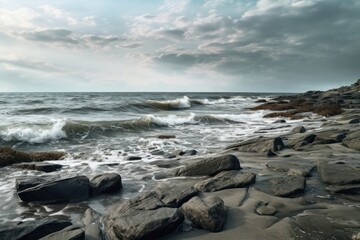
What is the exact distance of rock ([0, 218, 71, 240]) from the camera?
13.7ft

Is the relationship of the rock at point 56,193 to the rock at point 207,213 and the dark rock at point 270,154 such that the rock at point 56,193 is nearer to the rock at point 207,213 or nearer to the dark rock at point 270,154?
A: the rock at point 207,213

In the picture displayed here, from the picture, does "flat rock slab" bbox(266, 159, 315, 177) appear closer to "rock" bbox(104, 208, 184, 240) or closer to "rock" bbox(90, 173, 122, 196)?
"rock" bbox(104, 208, 184, 240)

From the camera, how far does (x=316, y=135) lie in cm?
1038

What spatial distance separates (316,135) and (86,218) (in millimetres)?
8295

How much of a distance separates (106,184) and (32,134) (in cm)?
1018

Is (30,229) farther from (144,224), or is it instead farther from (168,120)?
(168,120)

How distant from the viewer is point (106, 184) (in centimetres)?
648

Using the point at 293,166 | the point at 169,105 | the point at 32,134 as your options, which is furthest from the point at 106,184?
the point at 169,105

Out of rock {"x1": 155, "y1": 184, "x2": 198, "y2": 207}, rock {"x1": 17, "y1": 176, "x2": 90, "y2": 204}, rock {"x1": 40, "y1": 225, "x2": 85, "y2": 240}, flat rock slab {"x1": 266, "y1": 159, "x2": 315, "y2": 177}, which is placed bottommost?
rock {"x1": 17, "y1": 176, "x2": 90, "y2": 204}

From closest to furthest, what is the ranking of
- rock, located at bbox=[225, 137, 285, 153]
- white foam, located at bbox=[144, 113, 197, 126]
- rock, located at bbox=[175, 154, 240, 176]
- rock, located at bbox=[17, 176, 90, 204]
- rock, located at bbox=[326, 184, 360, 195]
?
rock, located at bbox=[326, 184, 360, 195] → rock, located at bbox=[17, 176, 90, 204] → rock, located at bbox=[175, 154, 240, 176] → rock, located at bbox=[225, 137, 285, 153] → white foam, located at bbox=[144, 113, 197, 126]

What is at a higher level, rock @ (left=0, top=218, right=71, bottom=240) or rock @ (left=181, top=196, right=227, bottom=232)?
rock @ (left=181, top=196, right=227, bottom=232)

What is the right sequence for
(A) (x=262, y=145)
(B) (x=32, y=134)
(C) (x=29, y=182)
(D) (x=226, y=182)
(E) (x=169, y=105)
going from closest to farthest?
1. (D) (x=226, y=182)
2. (C) (x=29, y=182)
3. (A) (x=262, y=145)
4. (B) (x=32, y=134)
5. (E) (x=169, y=105)

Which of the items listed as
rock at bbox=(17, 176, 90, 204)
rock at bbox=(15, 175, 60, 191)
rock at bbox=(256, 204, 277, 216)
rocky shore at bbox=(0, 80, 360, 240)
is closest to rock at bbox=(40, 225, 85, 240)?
rocky shore at bbox=(0, 80, 360, 240)

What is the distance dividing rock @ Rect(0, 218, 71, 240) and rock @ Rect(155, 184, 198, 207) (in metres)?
1.66
